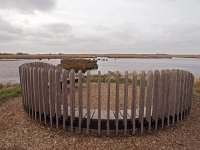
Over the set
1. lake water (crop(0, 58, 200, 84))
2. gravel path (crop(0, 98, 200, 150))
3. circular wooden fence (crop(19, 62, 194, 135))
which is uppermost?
circular wooden fence (crop(19, 62, 194, 135))

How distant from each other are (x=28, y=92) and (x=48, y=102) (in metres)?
1.16

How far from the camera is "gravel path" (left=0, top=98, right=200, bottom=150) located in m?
5.49

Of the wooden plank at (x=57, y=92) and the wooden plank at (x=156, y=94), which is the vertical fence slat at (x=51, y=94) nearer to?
the wooden plank at (x=57, y=92)

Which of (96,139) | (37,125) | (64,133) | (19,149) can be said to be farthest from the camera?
(37,125)

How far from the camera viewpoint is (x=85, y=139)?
5754mm

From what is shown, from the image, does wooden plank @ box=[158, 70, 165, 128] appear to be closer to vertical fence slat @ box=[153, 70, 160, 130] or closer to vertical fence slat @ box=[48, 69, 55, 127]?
vertical fence slat @ box=[153, 70, 160, 130]

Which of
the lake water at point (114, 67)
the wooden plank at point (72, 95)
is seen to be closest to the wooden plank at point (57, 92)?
the wooden plank at point (72, 95)

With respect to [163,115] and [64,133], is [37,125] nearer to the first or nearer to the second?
[64,133]

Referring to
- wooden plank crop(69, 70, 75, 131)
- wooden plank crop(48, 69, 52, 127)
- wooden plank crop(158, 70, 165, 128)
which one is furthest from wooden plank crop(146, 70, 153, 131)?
wooden plank crop(48, 69, 52, 127)

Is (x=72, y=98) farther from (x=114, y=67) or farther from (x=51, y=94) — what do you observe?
(x=114, y=67)

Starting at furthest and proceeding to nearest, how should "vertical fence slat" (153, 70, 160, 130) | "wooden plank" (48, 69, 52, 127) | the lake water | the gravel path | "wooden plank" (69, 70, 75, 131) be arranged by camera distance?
the lake water, "wooden plank" (48, 69, 52, 127), "vertical fence slat" (153, 70, 160, 130), "wooden plank" (69, 70, 75, 131), the gravel path

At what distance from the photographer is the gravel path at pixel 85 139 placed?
5.49m

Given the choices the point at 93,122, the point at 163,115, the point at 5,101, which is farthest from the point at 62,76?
the point at 5,101

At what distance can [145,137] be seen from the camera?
589 cm
